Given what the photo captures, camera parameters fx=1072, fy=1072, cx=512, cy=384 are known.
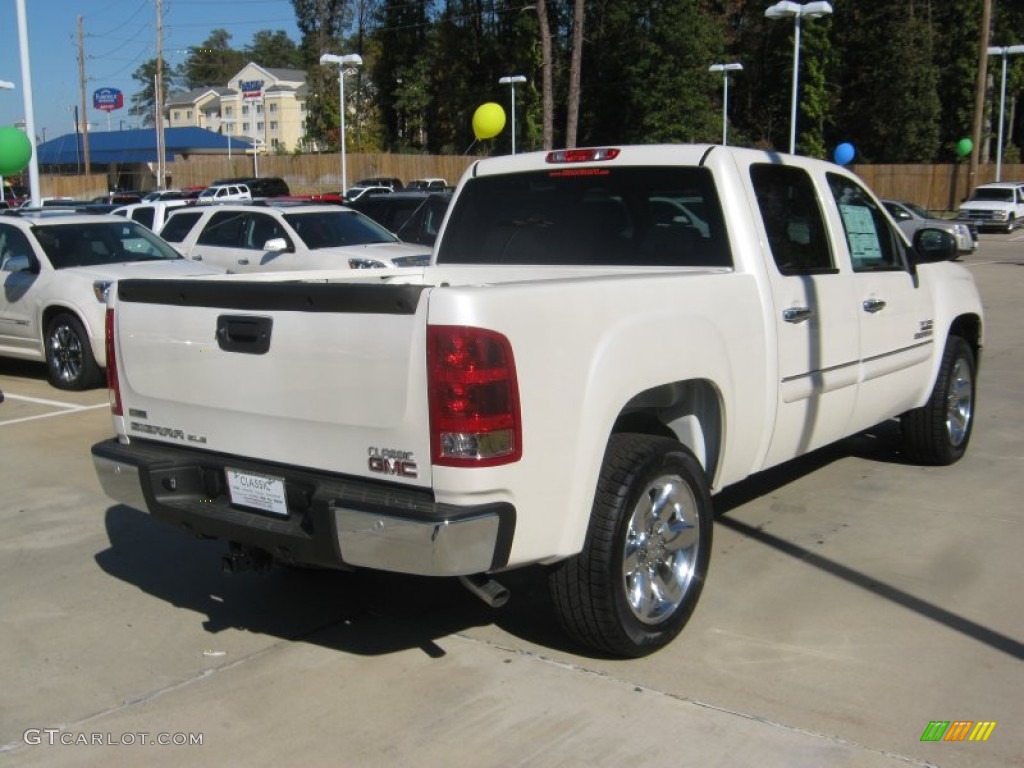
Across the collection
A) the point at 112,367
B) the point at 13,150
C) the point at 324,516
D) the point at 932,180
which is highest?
the point at 932,180

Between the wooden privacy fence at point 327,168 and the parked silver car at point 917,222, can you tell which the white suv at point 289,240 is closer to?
the parked silver car at point 917,222

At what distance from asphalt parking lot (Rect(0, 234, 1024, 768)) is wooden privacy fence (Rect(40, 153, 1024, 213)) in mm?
44058

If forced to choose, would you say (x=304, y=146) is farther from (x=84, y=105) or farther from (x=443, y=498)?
(x=443, y=498)

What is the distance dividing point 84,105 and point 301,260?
5804 cm

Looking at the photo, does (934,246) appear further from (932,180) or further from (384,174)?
(384,174)

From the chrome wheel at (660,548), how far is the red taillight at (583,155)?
1.87 m

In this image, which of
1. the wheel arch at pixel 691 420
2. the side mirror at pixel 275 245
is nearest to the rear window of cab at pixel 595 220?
the wheel arch at pixel 691 420

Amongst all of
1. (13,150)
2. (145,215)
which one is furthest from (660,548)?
(145,215)

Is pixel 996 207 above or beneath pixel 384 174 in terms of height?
beneath

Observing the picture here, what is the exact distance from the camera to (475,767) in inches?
136

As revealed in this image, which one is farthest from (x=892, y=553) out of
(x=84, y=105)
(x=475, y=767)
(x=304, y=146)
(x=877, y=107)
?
(x=304, y=146)

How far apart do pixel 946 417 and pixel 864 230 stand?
5.23ft

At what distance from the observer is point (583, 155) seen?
17.7 feet

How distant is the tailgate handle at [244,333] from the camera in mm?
3826
